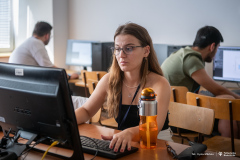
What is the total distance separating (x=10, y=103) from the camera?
1.30 metres

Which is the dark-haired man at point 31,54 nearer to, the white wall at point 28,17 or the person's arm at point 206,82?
the white wall at point 28,17

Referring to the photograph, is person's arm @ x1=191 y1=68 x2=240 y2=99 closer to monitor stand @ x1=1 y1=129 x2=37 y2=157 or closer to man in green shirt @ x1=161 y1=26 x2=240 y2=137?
man in green shirt @ x1=161 y1=26 x2=240 y2=137

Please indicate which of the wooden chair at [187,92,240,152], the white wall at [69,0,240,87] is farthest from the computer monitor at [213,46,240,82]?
the wooden chair at [187,92,240,152]

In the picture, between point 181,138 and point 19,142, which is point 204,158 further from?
point 181,138

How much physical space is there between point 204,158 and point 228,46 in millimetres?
2445

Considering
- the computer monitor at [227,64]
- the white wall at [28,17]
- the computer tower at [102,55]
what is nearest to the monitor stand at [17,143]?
the computer monitor at [227,64]

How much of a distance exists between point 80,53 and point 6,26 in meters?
1.50

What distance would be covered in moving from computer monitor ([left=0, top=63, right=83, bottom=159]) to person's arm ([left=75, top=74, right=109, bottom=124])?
0.59 meters

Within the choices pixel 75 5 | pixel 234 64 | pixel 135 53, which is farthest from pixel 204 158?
pixel 75 5

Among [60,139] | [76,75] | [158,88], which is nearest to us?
[60,139]

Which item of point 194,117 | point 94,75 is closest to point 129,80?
point 194,117

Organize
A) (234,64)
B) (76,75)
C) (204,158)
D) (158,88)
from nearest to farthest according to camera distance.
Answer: (204,158) → (158,88) → (234,64) → (76,75)

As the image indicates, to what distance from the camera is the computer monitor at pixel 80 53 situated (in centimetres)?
507

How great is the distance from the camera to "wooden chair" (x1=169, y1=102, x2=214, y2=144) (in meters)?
2.11
